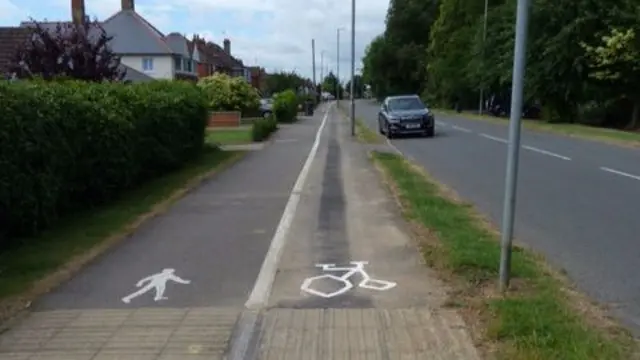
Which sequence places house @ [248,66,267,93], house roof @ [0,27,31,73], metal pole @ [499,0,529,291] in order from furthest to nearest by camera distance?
house @ [248,66,267,93], house roof @ [0,27,31,73], metal pole @ [499,0,529,291]

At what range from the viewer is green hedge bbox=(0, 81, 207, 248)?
335 inches

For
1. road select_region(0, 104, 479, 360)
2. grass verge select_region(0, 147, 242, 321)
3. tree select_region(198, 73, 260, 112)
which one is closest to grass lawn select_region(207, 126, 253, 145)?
tree select_region(198, 73, 260, 112)

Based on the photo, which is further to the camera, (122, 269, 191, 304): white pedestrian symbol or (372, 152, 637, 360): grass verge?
(122, 269, 191, 304): white pedestrian symbol

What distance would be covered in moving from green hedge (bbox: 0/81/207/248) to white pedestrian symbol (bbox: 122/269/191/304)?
199cm

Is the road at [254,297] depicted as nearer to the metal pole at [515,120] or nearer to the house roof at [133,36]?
the metal pole at [515,120]

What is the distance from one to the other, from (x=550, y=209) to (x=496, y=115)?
49.8 metres

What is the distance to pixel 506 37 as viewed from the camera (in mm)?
45406

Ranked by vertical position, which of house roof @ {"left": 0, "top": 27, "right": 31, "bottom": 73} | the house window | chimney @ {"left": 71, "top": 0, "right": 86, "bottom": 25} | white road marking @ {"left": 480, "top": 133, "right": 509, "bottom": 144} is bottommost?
white road marking @ {"left": 480, "top": 133, "right": 509, "bottom": 144}

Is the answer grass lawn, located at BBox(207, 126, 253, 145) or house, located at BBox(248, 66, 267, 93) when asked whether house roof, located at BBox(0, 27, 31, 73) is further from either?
house, located at BBox(248, 66, 267, 93)

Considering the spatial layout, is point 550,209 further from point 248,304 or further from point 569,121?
point 569,121

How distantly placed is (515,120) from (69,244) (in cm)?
543

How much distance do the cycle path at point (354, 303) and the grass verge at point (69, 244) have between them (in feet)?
6.86

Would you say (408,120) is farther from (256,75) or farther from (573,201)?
(256,75)

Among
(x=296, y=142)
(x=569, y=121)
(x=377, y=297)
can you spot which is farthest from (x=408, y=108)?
(x=377, y=297)
